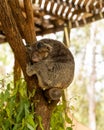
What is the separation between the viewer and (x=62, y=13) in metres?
4.12

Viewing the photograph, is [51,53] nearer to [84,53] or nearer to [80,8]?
[80,8]

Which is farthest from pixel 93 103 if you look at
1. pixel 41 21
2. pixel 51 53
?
pixel 51 53

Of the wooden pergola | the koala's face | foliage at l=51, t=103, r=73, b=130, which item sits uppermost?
the wooden pergola

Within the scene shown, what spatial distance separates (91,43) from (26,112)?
11737mm

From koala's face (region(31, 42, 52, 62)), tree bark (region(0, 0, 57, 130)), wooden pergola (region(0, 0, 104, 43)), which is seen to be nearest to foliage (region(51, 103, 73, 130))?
tree bark (region(0, 0, 57, 130))

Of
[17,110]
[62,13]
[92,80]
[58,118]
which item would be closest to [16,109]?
[17,110]

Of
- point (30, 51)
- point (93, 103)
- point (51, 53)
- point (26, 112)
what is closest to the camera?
point (26, 112)

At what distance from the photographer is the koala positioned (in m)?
2.03

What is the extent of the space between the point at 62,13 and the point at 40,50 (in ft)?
6.94

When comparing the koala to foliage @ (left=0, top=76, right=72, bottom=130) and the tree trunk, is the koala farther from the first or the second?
the tree trunk

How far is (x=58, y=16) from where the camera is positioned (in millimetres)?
4188

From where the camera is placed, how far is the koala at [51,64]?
2029mm

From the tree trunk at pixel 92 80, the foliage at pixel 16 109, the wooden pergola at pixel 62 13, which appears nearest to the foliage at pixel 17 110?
the foliage at pixel 16 109

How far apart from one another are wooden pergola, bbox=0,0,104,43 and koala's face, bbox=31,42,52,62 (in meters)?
1.65
